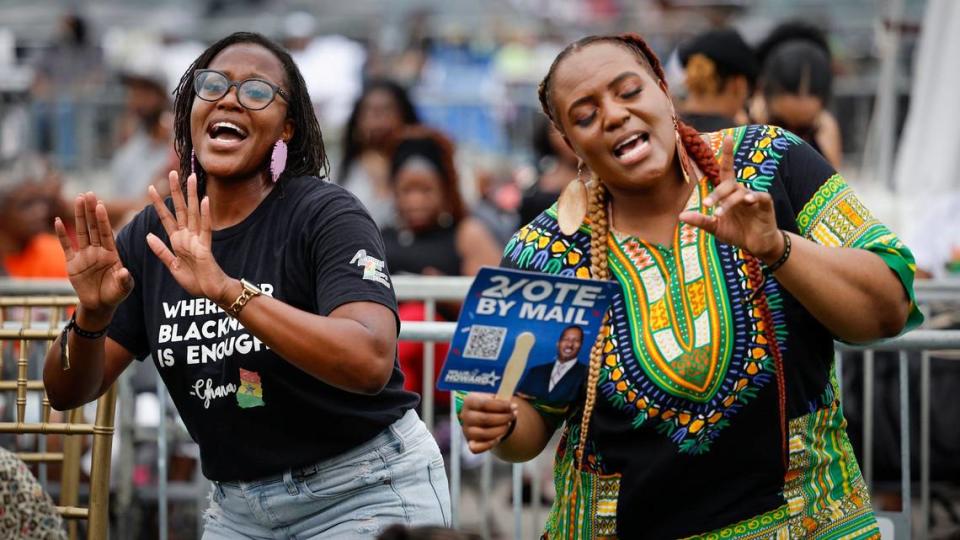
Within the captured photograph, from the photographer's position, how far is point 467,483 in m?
8.16

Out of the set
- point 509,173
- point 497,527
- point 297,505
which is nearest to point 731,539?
point 297,505

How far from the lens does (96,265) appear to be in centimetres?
366

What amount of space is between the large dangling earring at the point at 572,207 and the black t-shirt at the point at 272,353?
0.46 metres

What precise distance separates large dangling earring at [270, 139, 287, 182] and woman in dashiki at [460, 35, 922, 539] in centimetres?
80

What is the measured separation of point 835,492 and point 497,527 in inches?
162

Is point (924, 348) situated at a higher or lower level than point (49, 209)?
lower

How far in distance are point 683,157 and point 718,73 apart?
300cm

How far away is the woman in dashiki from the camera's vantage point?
336 cm

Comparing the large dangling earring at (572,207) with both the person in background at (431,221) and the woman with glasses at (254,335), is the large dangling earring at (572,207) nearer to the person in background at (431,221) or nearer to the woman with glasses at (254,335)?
the woman with glasses at (254,335)

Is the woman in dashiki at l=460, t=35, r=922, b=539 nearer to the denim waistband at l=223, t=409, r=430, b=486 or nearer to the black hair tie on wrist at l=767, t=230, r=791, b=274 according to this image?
the black hair tie on wrist at l=767, t=230, r=791, b=274

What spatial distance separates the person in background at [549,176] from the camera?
25.4 ft

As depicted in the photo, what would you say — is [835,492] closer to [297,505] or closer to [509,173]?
[297,505]

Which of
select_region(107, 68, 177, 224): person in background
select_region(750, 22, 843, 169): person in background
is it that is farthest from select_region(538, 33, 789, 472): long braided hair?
select_region(107, 68, 177, 224): person in background

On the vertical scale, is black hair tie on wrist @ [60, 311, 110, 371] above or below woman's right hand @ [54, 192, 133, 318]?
below
